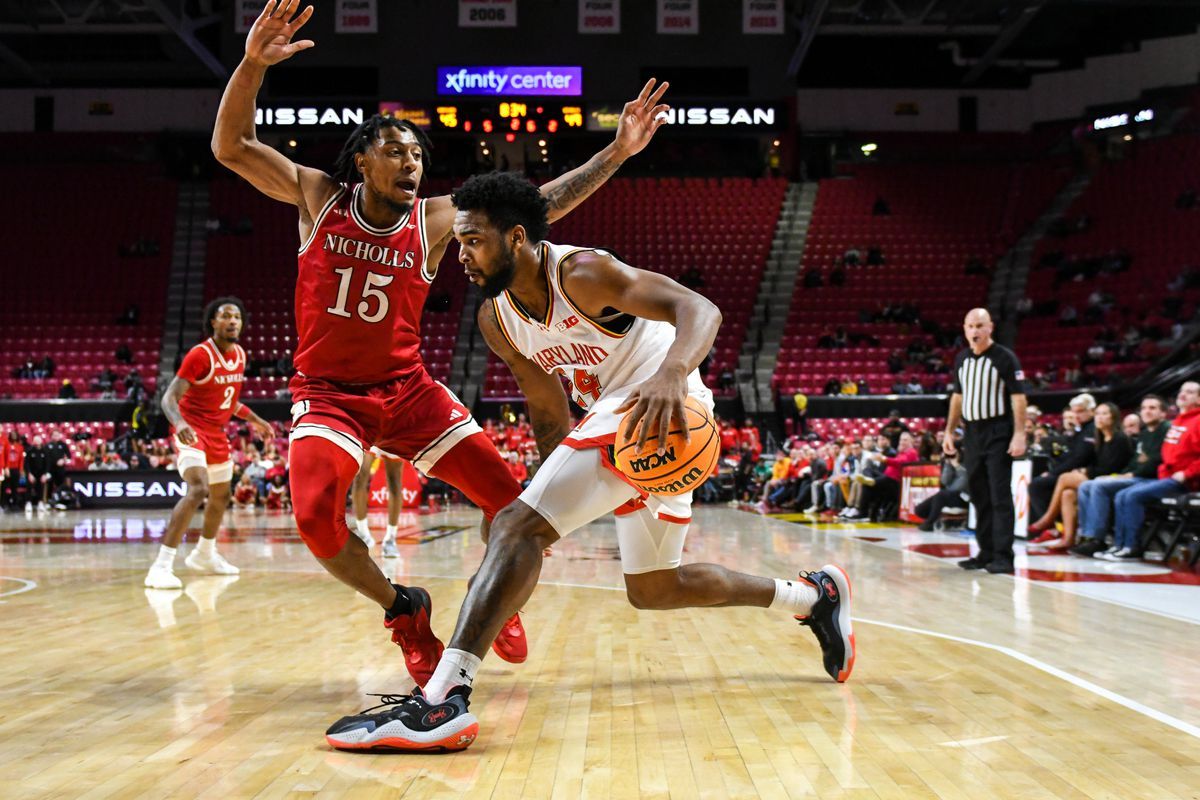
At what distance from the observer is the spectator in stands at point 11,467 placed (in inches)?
697

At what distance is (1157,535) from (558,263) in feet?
23.6

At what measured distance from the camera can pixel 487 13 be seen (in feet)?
81.8

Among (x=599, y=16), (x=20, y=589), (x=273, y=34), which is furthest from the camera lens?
(x=599, y=16)

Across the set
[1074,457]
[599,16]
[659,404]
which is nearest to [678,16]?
[599,16]

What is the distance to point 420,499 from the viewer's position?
18.3m

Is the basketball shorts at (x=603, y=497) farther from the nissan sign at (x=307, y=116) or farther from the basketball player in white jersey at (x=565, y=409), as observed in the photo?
the nissan sign at (x=307, y=116)

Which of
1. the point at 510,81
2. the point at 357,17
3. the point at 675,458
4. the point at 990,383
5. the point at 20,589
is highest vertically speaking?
the point at 357,17

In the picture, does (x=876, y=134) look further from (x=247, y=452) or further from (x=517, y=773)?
(x=517, y=773)

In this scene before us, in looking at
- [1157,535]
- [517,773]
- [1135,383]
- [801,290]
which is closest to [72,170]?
[801,290]

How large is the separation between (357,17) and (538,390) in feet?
75.8

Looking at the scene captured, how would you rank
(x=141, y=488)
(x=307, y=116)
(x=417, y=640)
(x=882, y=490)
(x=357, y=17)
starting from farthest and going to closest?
1. (x=357, y=17)
2. (x=307, y=116)
3. (x=141, y=488)
4. (x=882, y=490)
5. (x=417, y=640)

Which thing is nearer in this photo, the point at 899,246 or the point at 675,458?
the point at 675,458

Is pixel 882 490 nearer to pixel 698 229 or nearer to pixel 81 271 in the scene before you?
pixel 698 229

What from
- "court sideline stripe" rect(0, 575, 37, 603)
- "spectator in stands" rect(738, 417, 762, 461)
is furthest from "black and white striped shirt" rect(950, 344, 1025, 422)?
"spectator in stands" rect(738, 417, 762, 461)
